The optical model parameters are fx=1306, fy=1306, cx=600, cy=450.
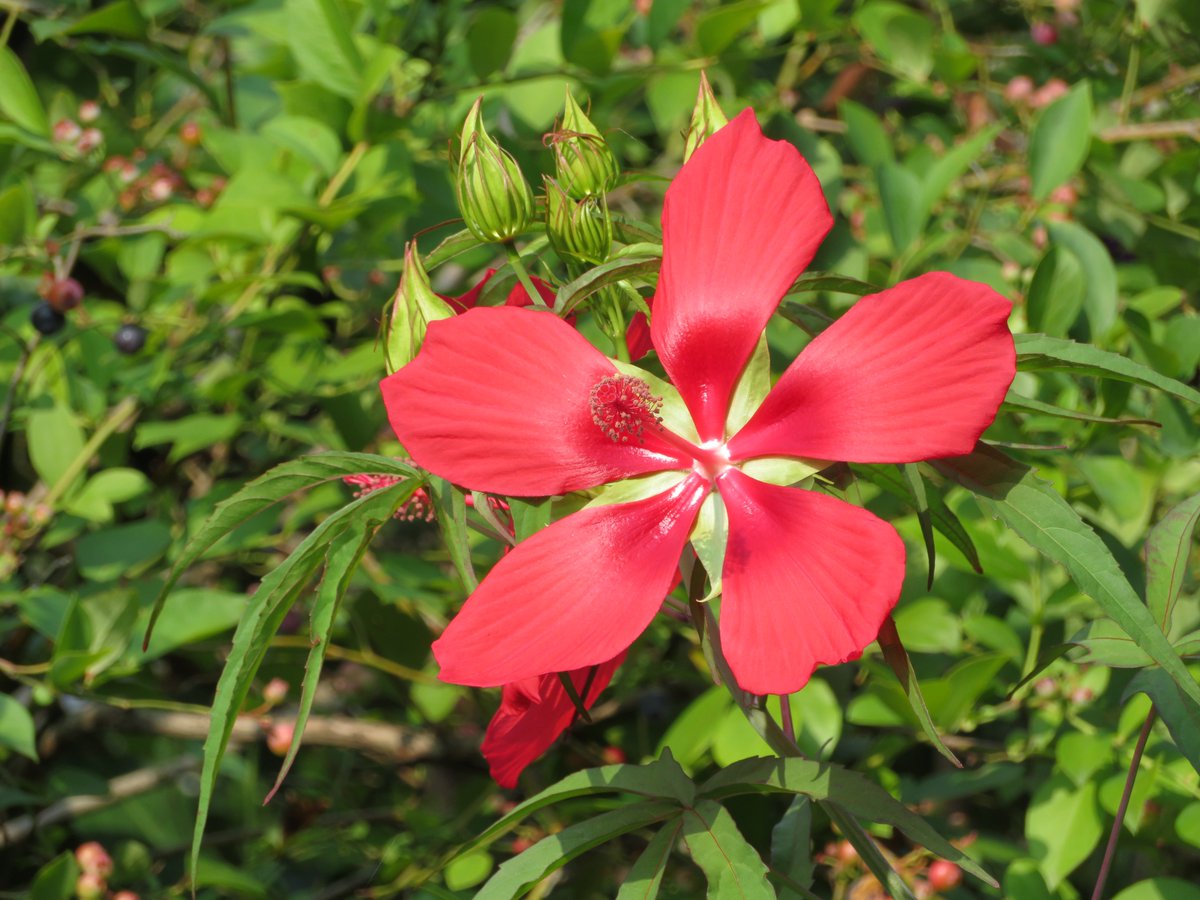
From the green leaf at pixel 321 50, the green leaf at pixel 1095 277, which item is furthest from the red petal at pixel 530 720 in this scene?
the green leaf at pixel 321 50

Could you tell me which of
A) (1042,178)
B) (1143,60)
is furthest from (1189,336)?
(1143,60)

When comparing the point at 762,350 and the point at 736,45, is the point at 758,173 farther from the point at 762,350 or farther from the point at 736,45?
the point at 736,45

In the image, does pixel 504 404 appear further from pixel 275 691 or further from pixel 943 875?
pixel 275 691

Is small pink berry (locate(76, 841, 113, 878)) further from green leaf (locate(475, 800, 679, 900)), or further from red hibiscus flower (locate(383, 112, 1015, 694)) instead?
red hibiscus flower (locate(383, 112, 1015, 694))

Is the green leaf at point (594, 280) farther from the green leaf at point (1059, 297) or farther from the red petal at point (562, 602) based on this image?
the green leaf at point (1059, 297)

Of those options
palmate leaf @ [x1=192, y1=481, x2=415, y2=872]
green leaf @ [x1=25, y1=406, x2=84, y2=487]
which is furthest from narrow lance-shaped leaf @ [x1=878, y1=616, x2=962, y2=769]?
green leaf @ [x1=25, y1=406, x2=84, y2=487]
